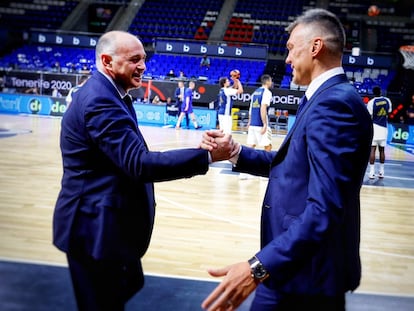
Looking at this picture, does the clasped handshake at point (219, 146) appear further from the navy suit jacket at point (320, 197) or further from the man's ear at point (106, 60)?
the man's ear at point (106, 60)

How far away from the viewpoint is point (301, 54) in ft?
5.68

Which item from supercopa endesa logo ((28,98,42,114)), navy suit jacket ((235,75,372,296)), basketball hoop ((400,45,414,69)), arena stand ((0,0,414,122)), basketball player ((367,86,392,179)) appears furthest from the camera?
arena stand ((0,0,414,122))

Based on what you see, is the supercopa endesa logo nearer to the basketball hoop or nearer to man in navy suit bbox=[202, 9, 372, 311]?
the basketball hoop

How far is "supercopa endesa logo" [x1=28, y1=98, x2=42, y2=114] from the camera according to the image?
57.8 feet

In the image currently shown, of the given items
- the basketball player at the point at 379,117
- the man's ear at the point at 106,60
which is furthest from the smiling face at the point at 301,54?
the basketball player at the point at 379,117

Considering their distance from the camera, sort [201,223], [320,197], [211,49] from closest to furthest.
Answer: [320,197] → [201,223] → [211,49]

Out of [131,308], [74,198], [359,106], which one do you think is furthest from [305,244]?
[131,308]

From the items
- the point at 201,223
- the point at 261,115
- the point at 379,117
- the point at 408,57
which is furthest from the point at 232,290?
the point at 408,57

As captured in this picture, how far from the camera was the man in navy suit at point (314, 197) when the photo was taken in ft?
4.87

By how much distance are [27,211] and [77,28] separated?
21660 mm

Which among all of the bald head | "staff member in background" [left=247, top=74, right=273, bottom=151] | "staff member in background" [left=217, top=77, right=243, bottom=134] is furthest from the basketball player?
the bald head

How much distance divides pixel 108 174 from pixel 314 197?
94 cm

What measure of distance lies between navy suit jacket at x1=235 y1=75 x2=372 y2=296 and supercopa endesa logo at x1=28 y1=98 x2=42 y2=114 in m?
17.2

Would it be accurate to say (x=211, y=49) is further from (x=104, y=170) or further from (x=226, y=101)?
(x=104, y=170)
